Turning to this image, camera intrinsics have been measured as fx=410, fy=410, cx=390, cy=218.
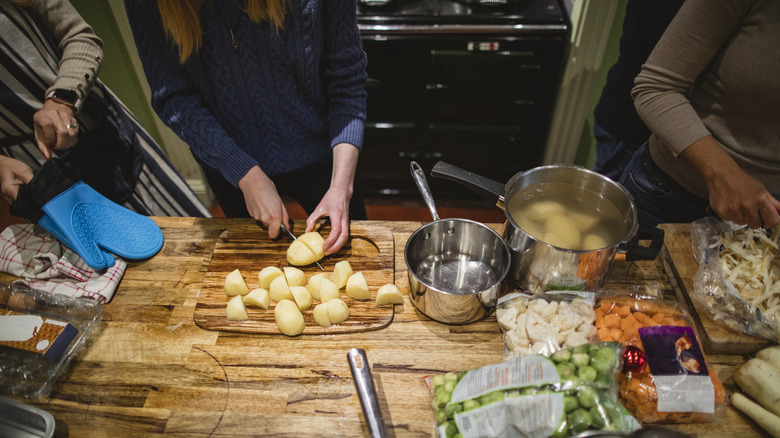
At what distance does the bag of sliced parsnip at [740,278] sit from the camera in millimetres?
1026

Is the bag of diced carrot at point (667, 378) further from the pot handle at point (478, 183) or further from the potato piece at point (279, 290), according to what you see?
the potato piece at point (279, 290)

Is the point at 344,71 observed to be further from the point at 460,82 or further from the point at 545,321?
the point at 460,82

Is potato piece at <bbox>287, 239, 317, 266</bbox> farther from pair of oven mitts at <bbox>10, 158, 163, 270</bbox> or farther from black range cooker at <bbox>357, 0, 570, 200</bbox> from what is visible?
black range cooker at <bbox>357, 0, 570, 200</bbox>

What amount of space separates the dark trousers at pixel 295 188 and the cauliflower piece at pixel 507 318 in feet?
2.74

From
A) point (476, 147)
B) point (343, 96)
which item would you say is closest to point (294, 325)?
point (343, 96)

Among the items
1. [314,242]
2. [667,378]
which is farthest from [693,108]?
[314,242]

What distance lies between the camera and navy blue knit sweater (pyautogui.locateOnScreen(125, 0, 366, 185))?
122 centimetres

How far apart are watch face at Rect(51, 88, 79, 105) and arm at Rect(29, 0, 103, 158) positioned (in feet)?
0.04

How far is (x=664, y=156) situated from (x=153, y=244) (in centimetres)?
174

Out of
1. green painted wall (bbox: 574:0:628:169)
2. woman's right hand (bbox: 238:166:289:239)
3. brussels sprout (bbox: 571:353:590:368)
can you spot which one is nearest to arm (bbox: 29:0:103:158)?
woman's right hand (bbox: 238:166:289:239)

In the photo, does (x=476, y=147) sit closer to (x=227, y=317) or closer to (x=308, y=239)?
(x=308, y=239)

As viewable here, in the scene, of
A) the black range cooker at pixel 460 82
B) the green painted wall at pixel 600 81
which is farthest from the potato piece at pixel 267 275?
the green painted wall at pixel 600 81

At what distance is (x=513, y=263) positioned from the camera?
1.12 metres

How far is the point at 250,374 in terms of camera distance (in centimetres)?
104
